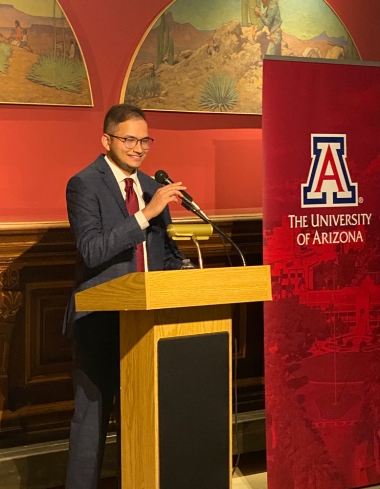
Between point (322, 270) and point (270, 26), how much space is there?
5.23 feet

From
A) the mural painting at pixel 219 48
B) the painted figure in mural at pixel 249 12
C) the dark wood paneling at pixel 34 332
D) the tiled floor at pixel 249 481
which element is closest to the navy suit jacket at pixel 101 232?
the dark wood paneling at pixel 34 332

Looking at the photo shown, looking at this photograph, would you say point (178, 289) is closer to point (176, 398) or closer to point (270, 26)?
point (176, 398)

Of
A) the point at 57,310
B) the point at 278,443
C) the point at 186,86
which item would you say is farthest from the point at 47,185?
the point at 278,443

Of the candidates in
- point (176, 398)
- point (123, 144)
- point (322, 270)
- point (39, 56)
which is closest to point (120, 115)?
point (123, 144)

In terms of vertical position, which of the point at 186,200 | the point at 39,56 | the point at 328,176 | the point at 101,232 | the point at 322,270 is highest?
the point at 39,56

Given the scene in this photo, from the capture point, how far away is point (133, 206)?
2824mm

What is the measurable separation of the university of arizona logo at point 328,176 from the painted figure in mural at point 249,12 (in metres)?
1.10

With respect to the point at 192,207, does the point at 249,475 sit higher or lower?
lower

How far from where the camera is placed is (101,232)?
270 cm

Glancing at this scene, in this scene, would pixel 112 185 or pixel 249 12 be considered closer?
pixel 112 185

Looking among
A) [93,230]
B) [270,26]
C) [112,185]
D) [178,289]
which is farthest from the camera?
[270,26]

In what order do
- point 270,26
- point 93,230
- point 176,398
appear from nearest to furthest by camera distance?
point 176,398
point 93,230
point 270,26

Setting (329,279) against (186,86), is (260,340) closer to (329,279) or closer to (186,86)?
(329,279)

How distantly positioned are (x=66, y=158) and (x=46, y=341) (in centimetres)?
91
